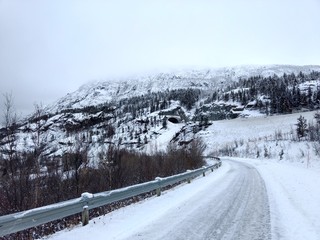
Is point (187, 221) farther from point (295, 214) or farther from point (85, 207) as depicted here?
point (295, 214)

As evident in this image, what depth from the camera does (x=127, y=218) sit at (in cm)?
922

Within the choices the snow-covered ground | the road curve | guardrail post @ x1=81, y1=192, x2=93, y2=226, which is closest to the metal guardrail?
guardrail post @ x1=81, y1=192, x2=93, y2=226

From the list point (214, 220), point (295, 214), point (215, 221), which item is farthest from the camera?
point (295, 214)

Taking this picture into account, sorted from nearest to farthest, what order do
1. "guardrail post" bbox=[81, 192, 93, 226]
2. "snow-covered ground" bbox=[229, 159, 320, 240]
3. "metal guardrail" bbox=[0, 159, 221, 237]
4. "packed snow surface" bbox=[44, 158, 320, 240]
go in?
"metal guardrail" bbox=[0, 159, 221, 237]
"snow-covered ground" bbox=[229, 159, 320, 240]
"packed snow surface" bbox=[44, 158, 320, 240]
"guardrail post" bbox=[81, 192, 93, 226]

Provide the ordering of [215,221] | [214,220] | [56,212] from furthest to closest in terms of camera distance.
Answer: [214,220]
[215,221]
[56,212]

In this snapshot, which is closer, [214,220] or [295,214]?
[214,220]

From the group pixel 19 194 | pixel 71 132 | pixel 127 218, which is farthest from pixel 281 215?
pixel 71 132

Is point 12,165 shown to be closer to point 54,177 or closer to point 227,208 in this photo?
point 54,177

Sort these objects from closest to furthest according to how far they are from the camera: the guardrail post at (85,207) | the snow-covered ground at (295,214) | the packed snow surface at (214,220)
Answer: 1. the snow-covered ground at (295,214)
2. the packed snow surface at (214,220)
3. the guardrail post at (85,207)

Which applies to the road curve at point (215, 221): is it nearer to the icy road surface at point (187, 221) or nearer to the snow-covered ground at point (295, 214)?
the icy road surface at point (187, 221)

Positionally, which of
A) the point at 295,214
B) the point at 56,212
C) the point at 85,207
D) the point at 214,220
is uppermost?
the point at 56,212

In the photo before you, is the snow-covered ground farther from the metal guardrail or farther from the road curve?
the metal guardrail

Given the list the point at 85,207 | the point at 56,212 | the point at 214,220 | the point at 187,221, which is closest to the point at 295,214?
the point at 214,220

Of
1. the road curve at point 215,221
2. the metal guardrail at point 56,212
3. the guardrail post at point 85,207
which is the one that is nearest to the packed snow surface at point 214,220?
Answer: the road curve at point 215,221
